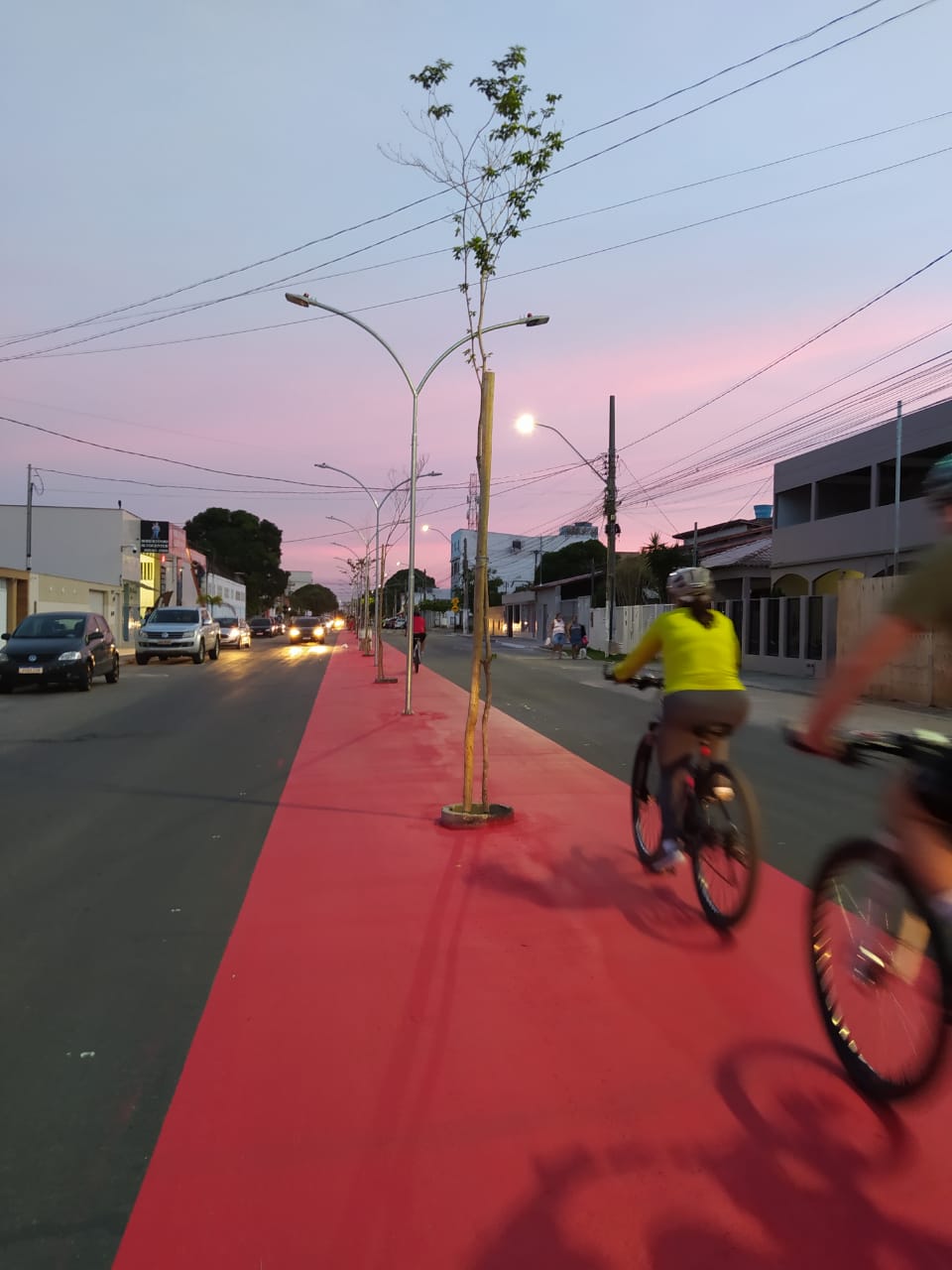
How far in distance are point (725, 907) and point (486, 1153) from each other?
6.42 ft

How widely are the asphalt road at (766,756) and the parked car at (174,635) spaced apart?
956 cm

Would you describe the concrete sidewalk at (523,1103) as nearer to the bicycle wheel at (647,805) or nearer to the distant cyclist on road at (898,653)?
the bicycle wheel at (647,805)

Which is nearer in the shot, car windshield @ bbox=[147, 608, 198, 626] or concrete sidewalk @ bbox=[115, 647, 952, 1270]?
concrete sidewalk @ bbox=[115, 647, 952, 1270]

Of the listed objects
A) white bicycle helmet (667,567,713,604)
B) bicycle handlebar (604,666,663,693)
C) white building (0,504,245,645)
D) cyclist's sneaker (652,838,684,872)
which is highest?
white building (0,504,245,645)

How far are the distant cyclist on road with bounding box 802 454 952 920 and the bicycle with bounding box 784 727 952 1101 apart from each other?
0.18 feet

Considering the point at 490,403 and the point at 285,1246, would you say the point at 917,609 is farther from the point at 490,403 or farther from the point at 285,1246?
the point at 490,403

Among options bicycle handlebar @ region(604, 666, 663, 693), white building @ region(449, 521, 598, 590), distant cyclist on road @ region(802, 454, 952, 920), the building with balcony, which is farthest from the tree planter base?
white building @ region(449, 521, 598, 590)

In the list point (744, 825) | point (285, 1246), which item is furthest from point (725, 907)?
point (285, 1246)

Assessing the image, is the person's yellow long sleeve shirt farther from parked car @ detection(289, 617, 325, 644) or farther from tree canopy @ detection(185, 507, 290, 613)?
tree canopy @ detection(185, 507, 290, 613)

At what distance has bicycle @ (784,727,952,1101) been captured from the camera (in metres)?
2.52

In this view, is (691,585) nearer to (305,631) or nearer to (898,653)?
(898,653)

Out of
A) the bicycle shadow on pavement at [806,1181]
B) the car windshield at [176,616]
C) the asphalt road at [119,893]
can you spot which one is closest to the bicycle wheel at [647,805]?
the asphalt road at [119,893]

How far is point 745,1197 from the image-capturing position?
237cm

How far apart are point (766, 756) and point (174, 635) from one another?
67.3 feet
